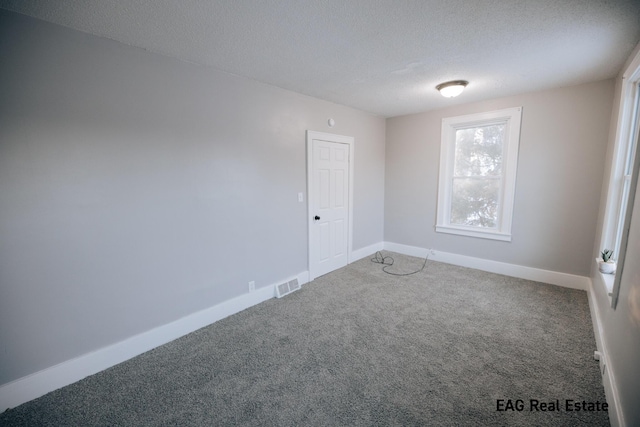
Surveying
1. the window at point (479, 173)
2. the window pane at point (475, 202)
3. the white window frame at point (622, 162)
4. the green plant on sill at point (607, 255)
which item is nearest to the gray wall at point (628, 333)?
the white window frame at point (622, 162)

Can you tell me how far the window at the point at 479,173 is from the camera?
11.8 feet

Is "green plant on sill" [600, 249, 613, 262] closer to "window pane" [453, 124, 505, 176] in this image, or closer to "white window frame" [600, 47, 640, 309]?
"white window frame" [600, 47, 640, 309]

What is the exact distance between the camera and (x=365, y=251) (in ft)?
15.4

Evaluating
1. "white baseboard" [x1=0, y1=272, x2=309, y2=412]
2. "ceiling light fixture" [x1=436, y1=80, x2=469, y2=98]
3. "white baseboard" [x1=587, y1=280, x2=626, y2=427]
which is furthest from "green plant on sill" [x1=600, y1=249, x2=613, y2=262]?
"white baseboard" [x1=0, y1=272, x2=309, y2=412]

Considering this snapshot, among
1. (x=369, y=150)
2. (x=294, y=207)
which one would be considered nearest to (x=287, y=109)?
(x=294, y=207)

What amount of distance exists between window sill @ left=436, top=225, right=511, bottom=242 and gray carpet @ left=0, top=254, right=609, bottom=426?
92 cm

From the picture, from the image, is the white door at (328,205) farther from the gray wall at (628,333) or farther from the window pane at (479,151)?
the gray wall at (628,333)

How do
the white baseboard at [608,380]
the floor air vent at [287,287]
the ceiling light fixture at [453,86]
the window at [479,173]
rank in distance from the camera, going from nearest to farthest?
1. the white baseboard at [608,380]
2. the ceiling light fixture at [453,86]
3. the floor air vent at [287,287]
4. the window at [479,173]

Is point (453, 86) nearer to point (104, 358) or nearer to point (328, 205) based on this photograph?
point (328, 205)

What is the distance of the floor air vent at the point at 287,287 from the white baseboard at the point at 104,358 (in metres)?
0.43

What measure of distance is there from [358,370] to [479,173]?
3.44m

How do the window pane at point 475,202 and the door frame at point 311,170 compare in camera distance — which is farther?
the window pane at point 475,202

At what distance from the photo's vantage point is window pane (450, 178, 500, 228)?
383 centimetres

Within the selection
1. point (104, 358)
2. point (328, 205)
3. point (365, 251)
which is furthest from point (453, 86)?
point (104, 358)
